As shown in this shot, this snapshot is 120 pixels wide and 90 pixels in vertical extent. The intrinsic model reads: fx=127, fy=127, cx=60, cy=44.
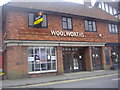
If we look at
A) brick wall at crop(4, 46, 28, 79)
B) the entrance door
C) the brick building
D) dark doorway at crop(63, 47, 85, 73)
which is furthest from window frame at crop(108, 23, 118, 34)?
brick wall at crop(4, 46, 28, 79)

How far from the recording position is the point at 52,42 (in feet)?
38.8

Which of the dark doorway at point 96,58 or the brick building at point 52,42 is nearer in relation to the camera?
the brick building at point 52,42

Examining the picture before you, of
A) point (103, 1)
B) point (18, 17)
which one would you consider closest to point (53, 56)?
point (18, 17)

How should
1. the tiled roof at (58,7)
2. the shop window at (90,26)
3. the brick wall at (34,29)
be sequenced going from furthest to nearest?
the shop window at (90,26) < the tiled roof at (58,7) < the brick wall at (34,29)

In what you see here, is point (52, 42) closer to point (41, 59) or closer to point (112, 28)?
point (41, 59)

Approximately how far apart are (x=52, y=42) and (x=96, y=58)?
591cm

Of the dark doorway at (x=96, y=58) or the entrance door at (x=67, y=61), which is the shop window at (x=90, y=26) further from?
the entrance door at (x=67, y=61)

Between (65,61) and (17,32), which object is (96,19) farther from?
(17,32)

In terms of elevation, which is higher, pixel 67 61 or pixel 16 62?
pixel 16 62

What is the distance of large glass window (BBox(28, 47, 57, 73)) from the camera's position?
11.2 meters

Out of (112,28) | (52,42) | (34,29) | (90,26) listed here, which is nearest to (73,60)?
(52,42)

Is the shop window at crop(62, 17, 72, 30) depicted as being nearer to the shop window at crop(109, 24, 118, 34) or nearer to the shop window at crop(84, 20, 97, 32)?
the shop window at crop(84, 20, 97, 32)

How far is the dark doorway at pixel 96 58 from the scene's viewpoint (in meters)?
14.4

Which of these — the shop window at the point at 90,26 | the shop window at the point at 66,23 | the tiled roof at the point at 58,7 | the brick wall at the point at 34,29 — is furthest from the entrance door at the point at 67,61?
the tiled roof at the point at 58,7
